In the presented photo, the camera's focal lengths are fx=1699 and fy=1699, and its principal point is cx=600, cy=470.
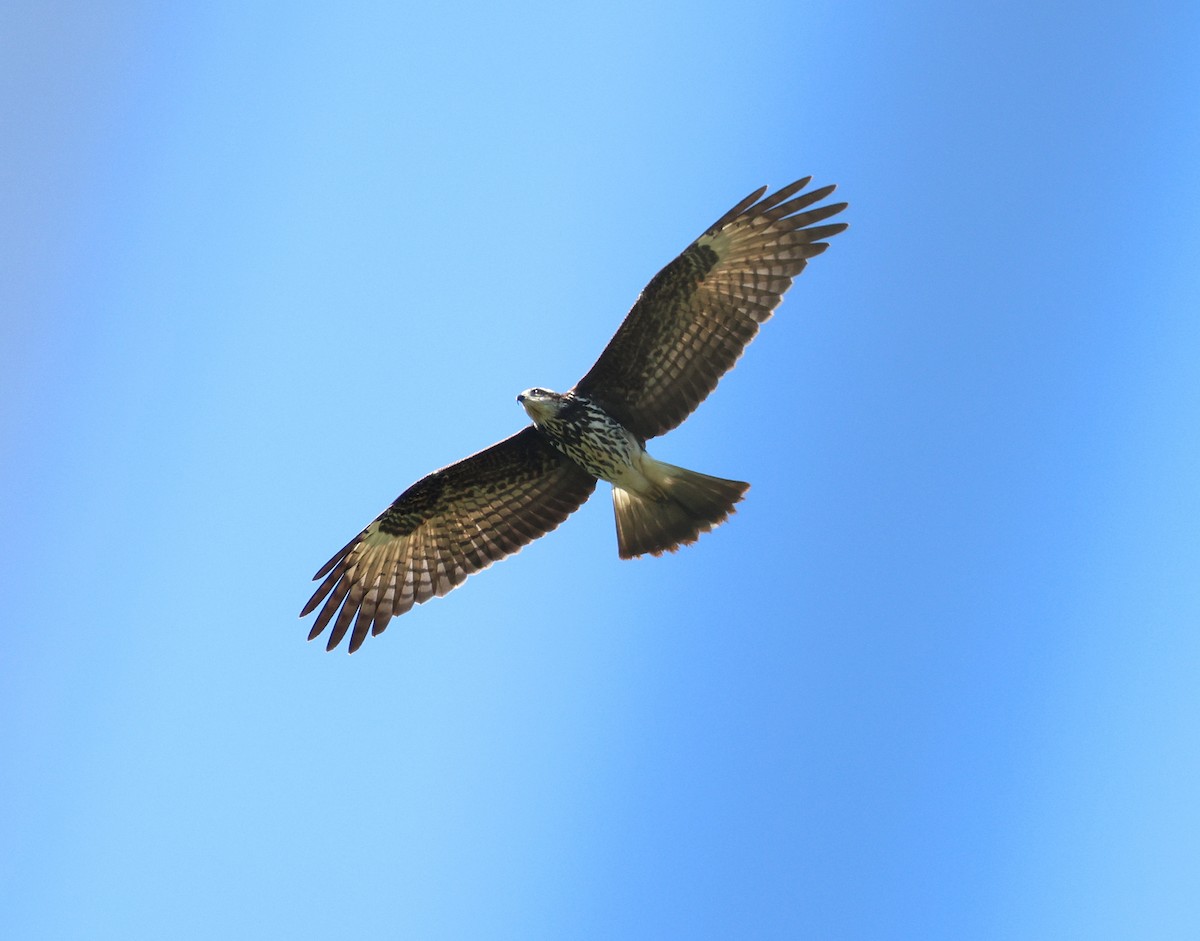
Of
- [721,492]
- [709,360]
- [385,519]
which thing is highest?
[385,519]

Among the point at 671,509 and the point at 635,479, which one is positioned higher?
the point at 635,479

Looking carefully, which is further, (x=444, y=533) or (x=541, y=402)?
(x=444, y=533)

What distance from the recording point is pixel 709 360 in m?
12.0

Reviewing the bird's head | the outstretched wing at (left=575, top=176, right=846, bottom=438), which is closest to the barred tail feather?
the outstretched wing at (left=575, top=176, right=846, bottom=438)

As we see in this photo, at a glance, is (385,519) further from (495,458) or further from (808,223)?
(808,223)

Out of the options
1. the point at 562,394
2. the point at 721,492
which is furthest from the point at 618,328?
the point at 721,492

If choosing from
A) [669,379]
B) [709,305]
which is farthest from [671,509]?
[709,305]

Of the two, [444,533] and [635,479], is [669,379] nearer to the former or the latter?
[635,479]

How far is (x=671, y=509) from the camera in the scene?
39.7ft

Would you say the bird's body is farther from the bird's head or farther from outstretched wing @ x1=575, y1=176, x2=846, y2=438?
outstretched wing @ x1=575, y1=176, x2=846, y2=438

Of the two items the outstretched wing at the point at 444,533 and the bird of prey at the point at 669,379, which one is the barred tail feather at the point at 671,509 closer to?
the bird of prey at the point at 669,379

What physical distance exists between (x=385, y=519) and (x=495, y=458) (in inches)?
38.5

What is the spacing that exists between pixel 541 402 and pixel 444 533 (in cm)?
147

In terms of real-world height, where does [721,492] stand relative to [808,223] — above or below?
below
